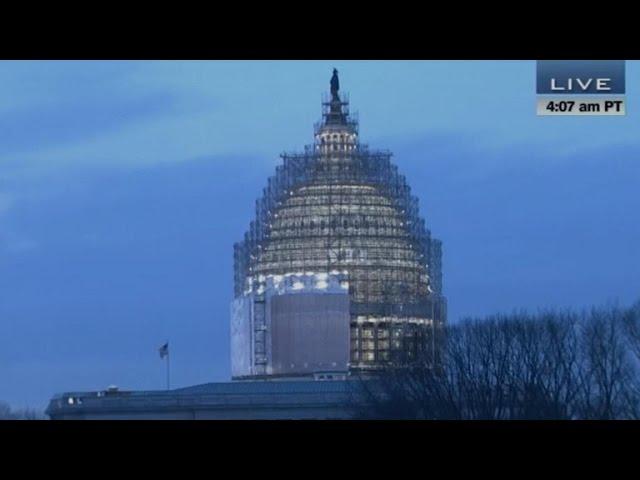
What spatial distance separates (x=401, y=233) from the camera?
6075 cm

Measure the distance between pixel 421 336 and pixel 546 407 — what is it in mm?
19792

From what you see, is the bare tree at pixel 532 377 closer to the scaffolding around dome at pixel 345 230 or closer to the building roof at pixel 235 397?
the building roof at pixel 235 397

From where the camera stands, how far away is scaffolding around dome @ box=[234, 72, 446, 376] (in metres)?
58.2

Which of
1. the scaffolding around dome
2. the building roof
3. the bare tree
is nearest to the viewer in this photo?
the bare tree

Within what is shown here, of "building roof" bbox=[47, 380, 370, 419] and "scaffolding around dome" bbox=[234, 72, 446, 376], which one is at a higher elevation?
"scaffolding around dome" bbox=[234, 72, 446, 376]

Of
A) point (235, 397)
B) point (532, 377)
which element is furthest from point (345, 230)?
point (532, 377)

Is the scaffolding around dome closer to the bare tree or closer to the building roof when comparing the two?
the building roof

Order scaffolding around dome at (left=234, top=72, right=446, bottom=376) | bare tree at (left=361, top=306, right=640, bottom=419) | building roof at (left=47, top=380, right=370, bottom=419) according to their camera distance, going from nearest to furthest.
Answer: bare tree at (left=361, top=306, right=640, bottom=419), building roof at (left=47, top=380, right=370, bottom=419), scaffolding around dome at (left=234, top=72, right=446, bottom=376)

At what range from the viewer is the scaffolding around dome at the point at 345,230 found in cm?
5819

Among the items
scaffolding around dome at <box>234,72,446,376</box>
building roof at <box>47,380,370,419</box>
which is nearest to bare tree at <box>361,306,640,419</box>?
building roof at <box>47,380,370,419</box>

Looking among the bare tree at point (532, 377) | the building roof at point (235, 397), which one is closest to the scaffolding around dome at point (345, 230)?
the building roof at point (235, 397)
